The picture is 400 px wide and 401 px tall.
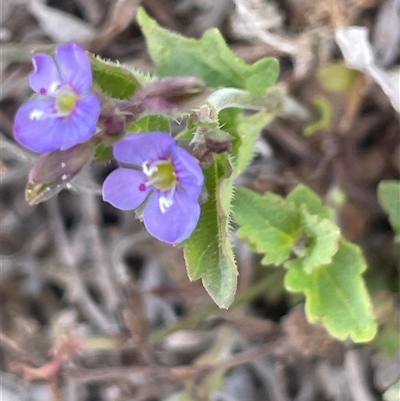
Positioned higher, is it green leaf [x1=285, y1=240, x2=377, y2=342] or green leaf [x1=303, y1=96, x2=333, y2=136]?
green leaf [x1=303, y1=96, x2=333, y2=136]

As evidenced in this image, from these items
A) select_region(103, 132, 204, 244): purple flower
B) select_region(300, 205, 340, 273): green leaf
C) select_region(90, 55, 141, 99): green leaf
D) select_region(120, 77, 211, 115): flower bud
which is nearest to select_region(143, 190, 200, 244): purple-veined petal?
select_region(103, 132, 204, 244): purple flower

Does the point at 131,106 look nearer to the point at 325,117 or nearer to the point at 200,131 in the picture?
the point at 200,131

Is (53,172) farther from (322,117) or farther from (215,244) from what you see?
(322,117)

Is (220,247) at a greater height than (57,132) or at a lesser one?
lesser

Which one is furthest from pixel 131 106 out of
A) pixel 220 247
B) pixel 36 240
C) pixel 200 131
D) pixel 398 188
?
pixel 36 240

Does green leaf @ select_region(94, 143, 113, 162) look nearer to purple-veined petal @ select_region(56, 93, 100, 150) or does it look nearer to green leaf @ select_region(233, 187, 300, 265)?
purple-veined petal @ select_region(56, 93, 100, 150)

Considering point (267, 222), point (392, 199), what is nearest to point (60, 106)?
point (267, 222)
